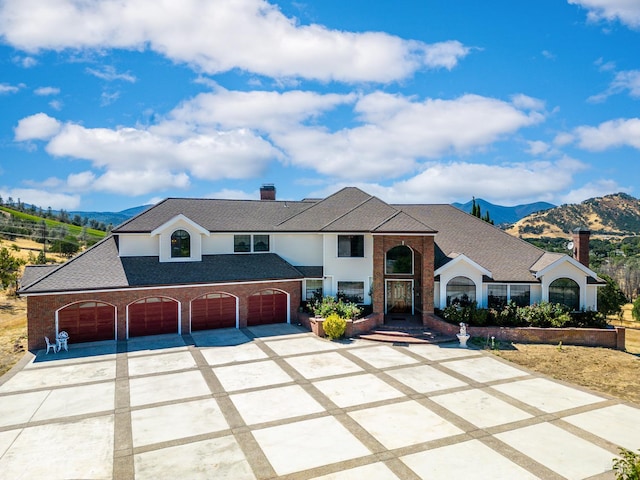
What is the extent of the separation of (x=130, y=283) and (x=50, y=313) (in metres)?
3.76

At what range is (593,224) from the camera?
11488 cm

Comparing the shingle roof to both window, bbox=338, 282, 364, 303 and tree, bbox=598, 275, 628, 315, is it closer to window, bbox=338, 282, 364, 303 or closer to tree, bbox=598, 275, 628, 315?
window, bbox=338, 282, 364, 303

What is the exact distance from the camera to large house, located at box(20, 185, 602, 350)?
2139cm

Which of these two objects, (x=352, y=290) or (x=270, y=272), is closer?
(x=270, y=272)

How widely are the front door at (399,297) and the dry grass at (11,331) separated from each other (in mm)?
19566

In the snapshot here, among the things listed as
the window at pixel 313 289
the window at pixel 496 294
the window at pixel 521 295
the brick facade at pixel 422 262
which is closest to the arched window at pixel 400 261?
the brick facade at pixel 422 262

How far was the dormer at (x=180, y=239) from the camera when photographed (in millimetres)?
23688

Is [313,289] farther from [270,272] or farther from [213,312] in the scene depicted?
[213,312]

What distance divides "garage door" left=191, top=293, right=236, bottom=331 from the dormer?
2655mm

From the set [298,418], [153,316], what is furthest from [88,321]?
[298,418]

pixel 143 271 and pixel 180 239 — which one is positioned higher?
pixel 180 239

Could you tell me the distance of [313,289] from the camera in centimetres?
2658

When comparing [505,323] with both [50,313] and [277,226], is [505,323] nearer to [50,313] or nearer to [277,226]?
[277,226]

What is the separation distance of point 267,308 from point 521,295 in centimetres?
1511
